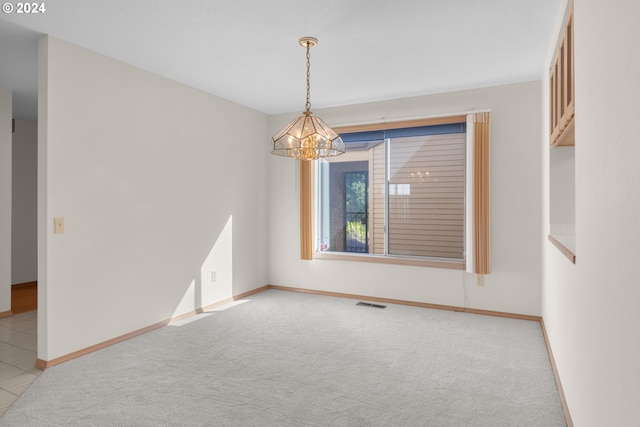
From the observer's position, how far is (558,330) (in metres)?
2.81

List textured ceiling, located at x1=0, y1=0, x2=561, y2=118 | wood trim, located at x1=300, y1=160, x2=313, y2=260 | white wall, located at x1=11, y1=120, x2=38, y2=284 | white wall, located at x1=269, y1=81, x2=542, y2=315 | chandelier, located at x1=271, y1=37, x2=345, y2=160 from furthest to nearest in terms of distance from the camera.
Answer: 1. white wall, located at x1=11, y1=120, x2=38, y2=284
2. wood trim, located at x1=300, y1=160, x2=313, y2=260
3. white wall, located at x1=269, y1=81, x2=542, y2=315
4. chandelier, located at x1=271, y1=37, x2=345, y2=160
5. textured ceiling, located at x1=0, y1=0, x2=561, y2=118

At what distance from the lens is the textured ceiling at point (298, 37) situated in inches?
105

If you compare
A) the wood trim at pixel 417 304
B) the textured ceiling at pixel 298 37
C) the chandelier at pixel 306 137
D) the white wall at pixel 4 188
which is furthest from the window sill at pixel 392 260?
the white wall at pixel 4 188

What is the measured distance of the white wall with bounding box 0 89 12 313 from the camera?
442 centimetres

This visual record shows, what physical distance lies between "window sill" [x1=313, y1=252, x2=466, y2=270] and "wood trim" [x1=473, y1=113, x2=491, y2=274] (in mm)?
294

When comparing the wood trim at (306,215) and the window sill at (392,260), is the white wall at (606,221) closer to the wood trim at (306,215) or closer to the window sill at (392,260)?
the window sill at (392,260)

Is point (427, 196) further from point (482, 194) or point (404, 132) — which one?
point (404, 132)

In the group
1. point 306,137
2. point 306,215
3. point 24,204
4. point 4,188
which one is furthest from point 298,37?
point 24,204

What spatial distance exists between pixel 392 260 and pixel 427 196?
911mm

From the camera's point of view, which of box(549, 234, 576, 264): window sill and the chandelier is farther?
the chandelier

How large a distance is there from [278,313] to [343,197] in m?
1.87

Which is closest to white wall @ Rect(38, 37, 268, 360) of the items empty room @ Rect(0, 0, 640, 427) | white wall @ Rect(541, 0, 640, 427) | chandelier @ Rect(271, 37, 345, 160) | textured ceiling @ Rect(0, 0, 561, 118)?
empty room @ Rect(0, 0, 640, 427)

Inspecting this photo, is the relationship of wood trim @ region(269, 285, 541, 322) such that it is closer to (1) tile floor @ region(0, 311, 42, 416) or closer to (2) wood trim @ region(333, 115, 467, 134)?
(2) wood trim @ region(333, 115, 467, 134)

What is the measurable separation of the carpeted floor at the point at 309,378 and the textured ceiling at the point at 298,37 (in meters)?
2.55
